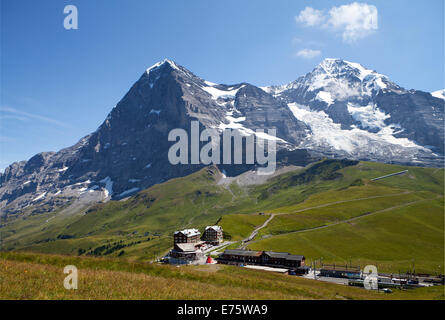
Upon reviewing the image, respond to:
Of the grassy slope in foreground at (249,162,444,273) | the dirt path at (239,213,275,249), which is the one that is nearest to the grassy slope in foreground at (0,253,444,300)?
the grassy slope in foreground at (249,162,444,273)

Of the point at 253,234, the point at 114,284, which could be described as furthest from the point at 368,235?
the point at 114,284

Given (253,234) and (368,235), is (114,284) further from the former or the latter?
(368,235)

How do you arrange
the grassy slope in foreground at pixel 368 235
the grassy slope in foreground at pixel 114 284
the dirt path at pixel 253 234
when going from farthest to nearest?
the dirt path at pixel 253 234 < the grassy slope in foreground at pixel 368 235 < the grassy slope in foreground at pixel 114 284

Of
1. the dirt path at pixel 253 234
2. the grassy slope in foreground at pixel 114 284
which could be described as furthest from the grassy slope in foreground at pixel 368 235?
the grassy slope in foreground at pixel 114 284

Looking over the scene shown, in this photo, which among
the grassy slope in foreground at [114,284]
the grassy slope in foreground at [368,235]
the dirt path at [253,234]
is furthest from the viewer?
the dirt path at [253,234]

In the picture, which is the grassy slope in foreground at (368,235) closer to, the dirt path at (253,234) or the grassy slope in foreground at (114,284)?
the dirt path at (253,234)

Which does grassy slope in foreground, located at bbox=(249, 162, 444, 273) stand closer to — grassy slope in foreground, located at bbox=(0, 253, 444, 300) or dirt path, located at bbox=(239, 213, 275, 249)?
dirt path, located at bbox=(239, 213, 275, 249)

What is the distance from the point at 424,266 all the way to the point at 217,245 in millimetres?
87484

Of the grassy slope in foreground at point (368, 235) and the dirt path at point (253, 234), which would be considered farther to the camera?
the dirt path at point (253, 234)

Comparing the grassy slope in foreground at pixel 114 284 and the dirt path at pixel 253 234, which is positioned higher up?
the grassy slope in foreground at pixel 114 284

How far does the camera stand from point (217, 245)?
134m
